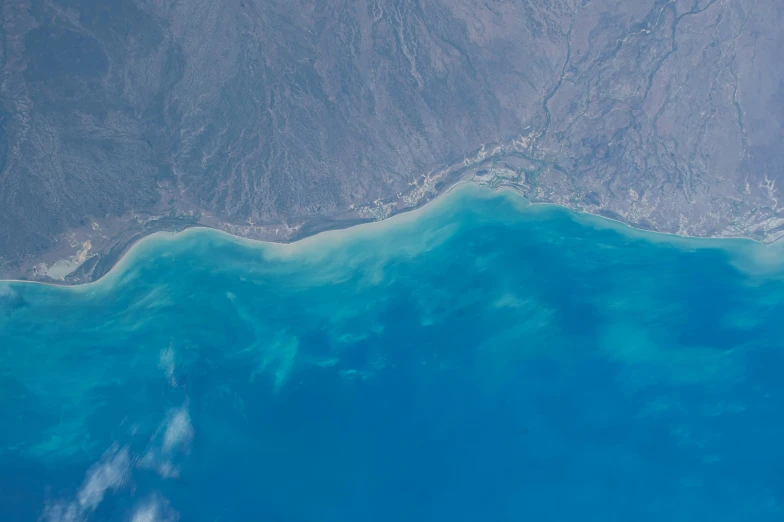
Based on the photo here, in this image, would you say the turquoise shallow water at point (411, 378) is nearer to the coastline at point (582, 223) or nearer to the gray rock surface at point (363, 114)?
the coastline at point (582, 223)

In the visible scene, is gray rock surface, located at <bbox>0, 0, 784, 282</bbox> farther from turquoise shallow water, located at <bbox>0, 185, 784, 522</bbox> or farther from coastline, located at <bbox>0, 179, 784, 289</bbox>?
turquoise shallow water, located at <bbox>0, 185, 784, 522</bbox>

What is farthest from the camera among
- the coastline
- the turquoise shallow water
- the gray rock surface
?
the coastline

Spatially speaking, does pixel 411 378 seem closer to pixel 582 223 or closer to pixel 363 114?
pixel 582 223

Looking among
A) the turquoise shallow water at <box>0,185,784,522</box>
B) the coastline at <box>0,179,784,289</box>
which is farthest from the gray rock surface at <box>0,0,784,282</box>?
the turquoise shallow water at <box>0,185,784,522</box>

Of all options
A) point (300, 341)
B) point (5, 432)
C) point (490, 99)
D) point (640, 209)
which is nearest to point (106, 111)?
point (300, 341)

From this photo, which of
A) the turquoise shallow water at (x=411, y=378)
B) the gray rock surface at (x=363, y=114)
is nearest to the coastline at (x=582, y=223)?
the turquoise shallow water at (x=411, y=378)

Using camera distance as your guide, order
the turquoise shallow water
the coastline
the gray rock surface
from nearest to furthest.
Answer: the turquoise shallow water → the gray rock surface → the coastline

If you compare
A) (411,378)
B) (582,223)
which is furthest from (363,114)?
(411,378)
